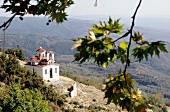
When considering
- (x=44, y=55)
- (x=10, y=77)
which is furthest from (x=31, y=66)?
(x=10, y=77)

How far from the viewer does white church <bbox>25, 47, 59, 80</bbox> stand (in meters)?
34.0

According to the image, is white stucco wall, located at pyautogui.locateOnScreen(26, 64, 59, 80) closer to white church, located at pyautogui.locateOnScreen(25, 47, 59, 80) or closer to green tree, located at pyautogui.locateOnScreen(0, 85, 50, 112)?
white church, located at pyautogui.locateOnScreen(25, 47, 59, 80)

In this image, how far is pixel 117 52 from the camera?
2254 mm

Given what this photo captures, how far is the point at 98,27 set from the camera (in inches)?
87.9

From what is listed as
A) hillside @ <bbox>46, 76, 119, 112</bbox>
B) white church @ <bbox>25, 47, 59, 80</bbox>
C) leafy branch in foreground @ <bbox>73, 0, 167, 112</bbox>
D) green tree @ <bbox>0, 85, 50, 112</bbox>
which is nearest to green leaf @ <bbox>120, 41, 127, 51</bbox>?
leafy branch in foreground @ <bbox>73, 0, 167, 112</bbox>

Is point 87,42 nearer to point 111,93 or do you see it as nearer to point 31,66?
point 111,93

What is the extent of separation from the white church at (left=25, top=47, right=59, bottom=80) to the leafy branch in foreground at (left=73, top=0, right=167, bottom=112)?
31534 millimetres

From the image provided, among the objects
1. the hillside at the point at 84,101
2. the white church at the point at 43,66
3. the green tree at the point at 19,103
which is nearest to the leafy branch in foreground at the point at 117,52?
the green tree at the point at 19,103

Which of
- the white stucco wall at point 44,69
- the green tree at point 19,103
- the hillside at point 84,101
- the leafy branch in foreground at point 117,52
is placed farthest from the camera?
the white stucco wall at point 44,69

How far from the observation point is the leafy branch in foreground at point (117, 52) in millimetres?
2121

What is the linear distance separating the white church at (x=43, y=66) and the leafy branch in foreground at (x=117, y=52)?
103ft

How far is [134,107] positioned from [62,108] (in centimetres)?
2567

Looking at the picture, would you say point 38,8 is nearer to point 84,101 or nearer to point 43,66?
point 84,101

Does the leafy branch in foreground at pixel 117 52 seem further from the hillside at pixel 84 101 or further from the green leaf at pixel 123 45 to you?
the hillside at pixel 84 101
